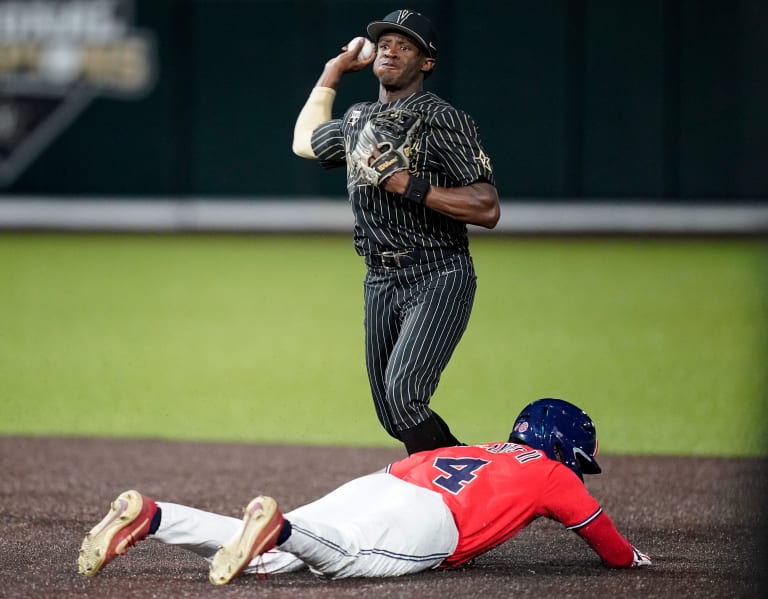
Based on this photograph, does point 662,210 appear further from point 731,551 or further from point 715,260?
point 731,551

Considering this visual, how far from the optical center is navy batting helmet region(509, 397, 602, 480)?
4.09 meters

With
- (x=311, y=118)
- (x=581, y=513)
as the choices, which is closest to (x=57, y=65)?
(x=311, y=118)

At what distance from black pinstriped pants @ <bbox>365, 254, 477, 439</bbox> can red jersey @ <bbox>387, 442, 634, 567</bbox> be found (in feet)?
1.24

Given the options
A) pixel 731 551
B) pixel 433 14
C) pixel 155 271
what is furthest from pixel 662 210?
pixel 731 551

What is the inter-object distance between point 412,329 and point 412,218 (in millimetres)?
394

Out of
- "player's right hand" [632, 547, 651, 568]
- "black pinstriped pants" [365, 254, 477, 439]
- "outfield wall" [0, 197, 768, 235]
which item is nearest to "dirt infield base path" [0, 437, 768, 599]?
"player's right hand" [632, 547, 651, 568]

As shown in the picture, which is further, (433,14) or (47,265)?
(433,14)

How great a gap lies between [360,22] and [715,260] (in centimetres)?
442

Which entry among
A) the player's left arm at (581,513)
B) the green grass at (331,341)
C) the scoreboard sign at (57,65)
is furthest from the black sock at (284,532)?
the scoreboard sign at (57,65)

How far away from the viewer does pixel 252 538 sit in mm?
3486

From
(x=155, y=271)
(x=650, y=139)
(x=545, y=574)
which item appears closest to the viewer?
A: (x=545, y=574)

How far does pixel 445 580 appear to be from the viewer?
3.94 m

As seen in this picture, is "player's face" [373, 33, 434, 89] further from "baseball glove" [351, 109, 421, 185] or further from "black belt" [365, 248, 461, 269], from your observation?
"black belt" [365, 248, 461, 269]

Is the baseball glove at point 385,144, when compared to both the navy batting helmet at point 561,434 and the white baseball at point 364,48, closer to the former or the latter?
the white baseball at point 364,48
